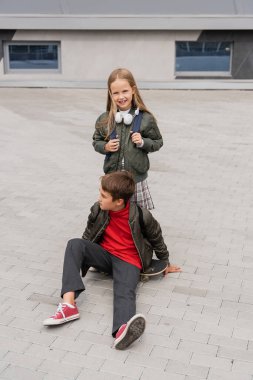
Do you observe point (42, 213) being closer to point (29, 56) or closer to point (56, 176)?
point (56, 176)

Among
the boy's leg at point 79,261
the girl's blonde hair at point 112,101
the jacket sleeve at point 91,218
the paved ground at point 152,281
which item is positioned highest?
the girl's blonde hair at point 112,101

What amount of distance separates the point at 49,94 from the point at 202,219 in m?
9.85

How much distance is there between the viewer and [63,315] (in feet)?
12.2

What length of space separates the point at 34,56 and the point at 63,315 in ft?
43.5

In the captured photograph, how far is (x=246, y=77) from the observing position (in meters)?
15.5

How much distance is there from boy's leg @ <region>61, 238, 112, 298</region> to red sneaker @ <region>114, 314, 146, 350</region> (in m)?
0.56

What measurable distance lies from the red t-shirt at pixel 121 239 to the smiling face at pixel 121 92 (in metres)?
0.78

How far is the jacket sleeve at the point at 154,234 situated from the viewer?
13.5ft

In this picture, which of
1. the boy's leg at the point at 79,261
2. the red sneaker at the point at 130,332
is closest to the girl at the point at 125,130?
the boy's leg at the point at 79,261

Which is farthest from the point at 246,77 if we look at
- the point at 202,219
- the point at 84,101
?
the point at 202,219

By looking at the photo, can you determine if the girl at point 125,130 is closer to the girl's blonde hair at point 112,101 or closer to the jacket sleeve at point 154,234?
the girl's blonde hair at point 112,101

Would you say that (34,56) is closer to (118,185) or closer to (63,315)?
(118,185)

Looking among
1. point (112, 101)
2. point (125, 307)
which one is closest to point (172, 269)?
point (125, 307)

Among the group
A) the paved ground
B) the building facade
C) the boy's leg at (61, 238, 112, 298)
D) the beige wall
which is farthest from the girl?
the beige wall
